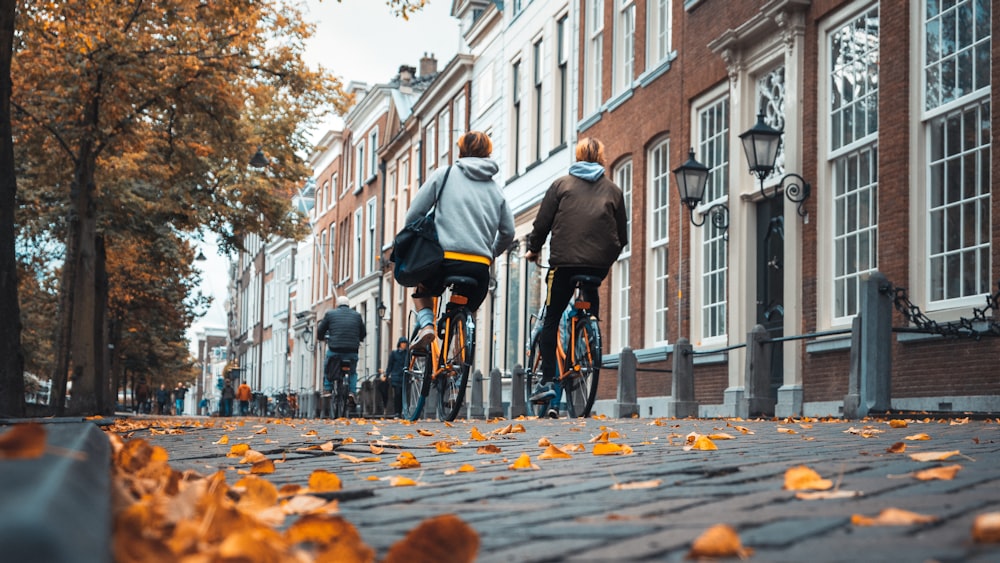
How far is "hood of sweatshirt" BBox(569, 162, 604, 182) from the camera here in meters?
10.4

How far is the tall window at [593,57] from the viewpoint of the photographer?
23484 mm

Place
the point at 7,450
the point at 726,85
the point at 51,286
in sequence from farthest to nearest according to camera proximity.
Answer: the point at 51,286
the point at 726,85
the point at 7,450

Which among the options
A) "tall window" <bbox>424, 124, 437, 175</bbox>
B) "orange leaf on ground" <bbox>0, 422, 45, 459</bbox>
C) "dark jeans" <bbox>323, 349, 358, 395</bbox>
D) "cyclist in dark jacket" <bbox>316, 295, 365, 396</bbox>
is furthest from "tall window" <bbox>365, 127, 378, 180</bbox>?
"orange leaf on ground" <bbox>0, 422, 45, 459</bbox>

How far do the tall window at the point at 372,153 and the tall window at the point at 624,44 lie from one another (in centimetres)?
2618

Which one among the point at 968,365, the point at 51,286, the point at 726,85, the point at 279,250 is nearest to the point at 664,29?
the point at 726,85

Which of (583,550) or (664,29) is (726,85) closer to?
(664,29)

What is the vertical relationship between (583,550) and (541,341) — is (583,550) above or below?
below

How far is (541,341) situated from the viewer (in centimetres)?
1107

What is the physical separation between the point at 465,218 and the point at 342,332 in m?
11.3

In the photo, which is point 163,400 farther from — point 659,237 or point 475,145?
point 475,145

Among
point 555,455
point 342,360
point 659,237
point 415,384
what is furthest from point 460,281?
point 342,360

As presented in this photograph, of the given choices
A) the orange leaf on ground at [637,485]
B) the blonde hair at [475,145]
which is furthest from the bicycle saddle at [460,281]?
the orange leaf on ground at [637,485]

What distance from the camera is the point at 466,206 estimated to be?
983cm

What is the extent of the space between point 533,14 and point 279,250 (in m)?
45.7
